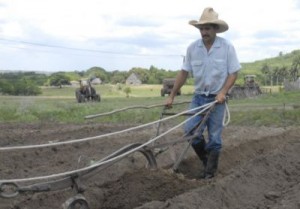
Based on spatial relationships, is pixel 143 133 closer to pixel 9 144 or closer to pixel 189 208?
pixel 9 144

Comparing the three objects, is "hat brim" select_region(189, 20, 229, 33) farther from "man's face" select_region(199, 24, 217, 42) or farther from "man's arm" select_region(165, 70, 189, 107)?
"man's arm" select_region(165, 70, 189, 107)

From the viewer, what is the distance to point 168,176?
6.96 metres

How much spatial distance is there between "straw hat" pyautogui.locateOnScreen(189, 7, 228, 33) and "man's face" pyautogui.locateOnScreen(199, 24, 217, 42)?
0.08 meters

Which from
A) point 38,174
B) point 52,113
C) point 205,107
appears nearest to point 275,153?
point 205,107

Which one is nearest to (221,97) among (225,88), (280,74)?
(225,88)

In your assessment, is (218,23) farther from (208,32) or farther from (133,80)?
(133,80)

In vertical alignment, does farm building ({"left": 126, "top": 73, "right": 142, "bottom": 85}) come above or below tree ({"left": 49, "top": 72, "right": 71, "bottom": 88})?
below

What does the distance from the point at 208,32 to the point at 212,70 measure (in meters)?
0.49

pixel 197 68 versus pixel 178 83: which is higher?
pixel 197 68

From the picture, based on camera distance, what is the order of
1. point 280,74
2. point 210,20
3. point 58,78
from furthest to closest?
point 280,74
point 58,78
point 210,20

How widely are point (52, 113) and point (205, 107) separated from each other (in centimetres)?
1389

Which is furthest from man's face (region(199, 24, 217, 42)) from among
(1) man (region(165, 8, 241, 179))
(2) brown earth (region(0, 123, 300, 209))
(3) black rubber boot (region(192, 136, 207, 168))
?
(2) brown earth (region(0, 123, 300, 209))

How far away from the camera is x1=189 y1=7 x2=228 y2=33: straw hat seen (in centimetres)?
759

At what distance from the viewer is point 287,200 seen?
6.39 m
